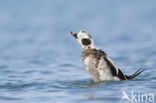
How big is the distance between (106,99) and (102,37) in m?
14.1

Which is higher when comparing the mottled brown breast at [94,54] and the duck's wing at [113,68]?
the mottled brown breast at [94,54]

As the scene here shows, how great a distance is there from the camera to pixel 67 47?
69.5 ft

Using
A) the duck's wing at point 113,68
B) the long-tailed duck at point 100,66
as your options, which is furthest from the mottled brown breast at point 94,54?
the duck's wing at point 113,68

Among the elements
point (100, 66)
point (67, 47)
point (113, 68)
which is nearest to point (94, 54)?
point (100, 66)

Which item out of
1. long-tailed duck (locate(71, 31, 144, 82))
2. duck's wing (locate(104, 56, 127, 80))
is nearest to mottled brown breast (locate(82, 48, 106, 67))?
long-tailed duck (locate(71, 31, 144, 82))

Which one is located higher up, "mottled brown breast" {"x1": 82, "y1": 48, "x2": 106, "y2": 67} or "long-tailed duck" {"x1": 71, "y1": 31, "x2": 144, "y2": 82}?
"mottled brown breast" {"x1": 82, "y1": 48, "x2": 106, "y2": 67}

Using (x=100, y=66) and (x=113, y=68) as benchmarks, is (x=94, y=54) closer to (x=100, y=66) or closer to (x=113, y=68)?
(x=100, y=66)

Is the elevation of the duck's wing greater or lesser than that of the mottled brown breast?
lesser

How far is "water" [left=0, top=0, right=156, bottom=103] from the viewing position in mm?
11289

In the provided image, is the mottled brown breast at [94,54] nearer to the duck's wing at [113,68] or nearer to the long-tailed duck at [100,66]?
the long-tailed duck at [100,66]

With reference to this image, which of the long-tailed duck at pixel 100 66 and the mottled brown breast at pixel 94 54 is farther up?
the mottled brown breast at pixel 94 54

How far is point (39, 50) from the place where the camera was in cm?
2062

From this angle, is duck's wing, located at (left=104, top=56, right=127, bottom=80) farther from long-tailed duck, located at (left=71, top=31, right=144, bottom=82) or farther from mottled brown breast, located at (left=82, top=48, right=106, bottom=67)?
mottled brown breast, located at (left=82, top=48, right=106, bottom=67)

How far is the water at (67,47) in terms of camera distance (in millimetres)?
11289
